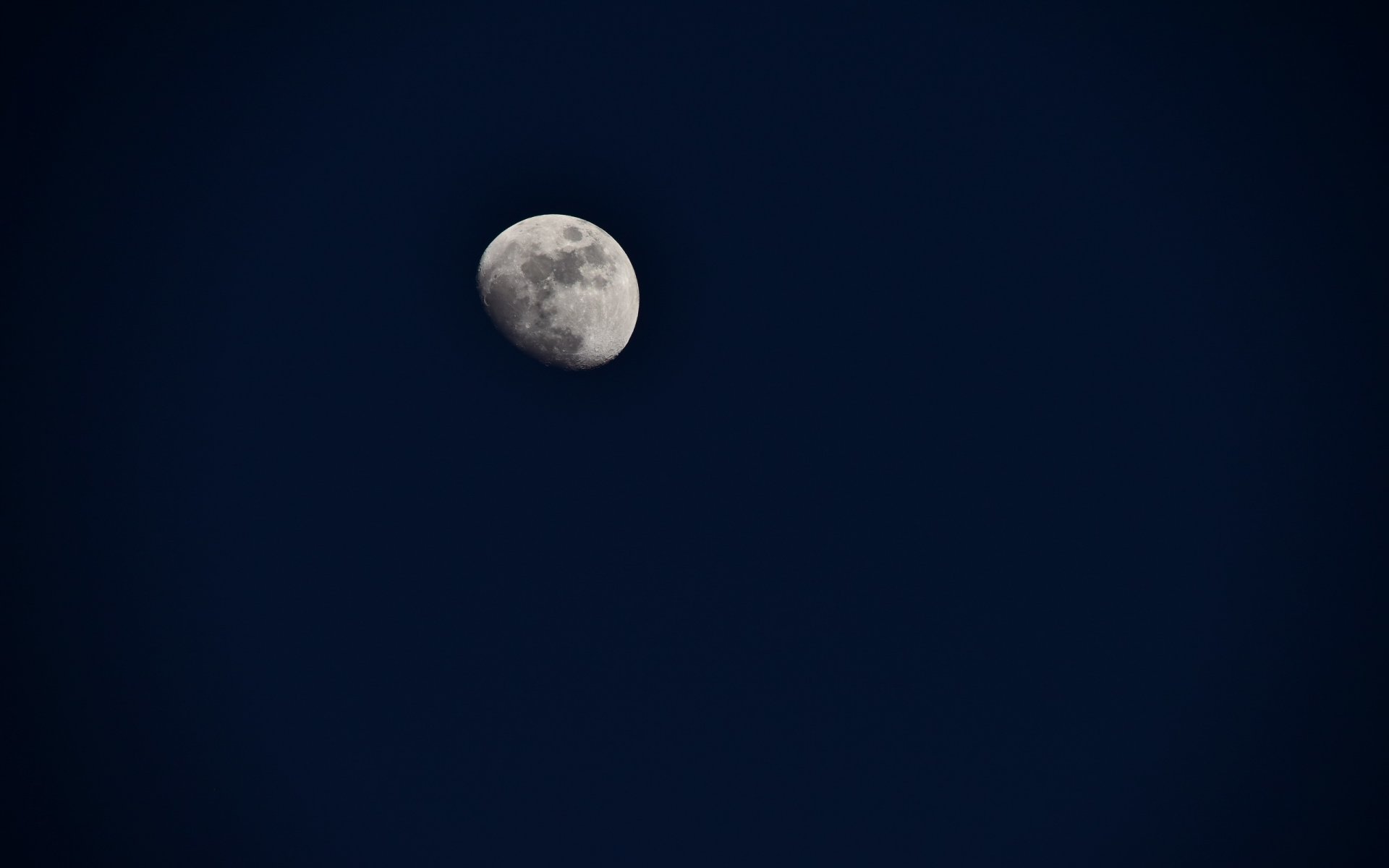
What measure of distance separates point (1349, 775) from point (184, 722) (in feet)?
108

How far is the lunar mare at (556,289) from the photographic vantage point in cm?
1447

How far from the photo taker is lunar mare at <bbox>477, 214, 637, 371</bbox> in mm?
14469

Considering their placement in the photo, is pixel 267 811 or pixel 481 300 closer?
pixel 481 300

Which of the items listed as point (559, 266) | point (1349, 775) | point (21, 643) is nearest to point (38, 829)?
point (21, 643)

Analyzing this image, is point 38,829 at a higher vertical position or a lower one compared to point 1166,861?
higher

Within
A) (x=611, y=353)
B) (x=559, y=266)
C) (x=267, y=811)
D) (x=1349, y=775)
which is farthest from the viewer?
(x=1349, y=775)

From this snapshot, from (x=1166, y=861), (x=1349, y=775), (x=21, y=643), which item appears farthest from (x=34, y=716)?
(x=1349, y=775)

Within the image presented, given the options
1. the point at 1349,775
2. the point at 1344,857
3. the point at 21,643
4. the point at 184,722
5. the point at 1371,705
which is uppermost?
the point at 21,643

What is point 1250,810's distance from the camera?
67.6 ft

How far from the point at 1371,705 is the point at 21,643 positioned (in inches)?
1493

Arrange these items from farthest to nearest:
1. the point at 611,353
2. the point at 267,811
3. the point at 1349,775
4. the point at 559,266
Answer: the point at 1349,775, the point at 267,811, the point at 611,353, the point at 559,266

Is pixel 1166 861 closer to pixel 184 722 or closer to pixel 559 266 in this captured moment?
pixel 559 266

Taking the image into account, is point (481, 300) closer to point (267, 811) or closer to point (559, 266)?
point (559, 266)

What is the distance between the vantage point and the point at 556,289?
1444 centimetres
